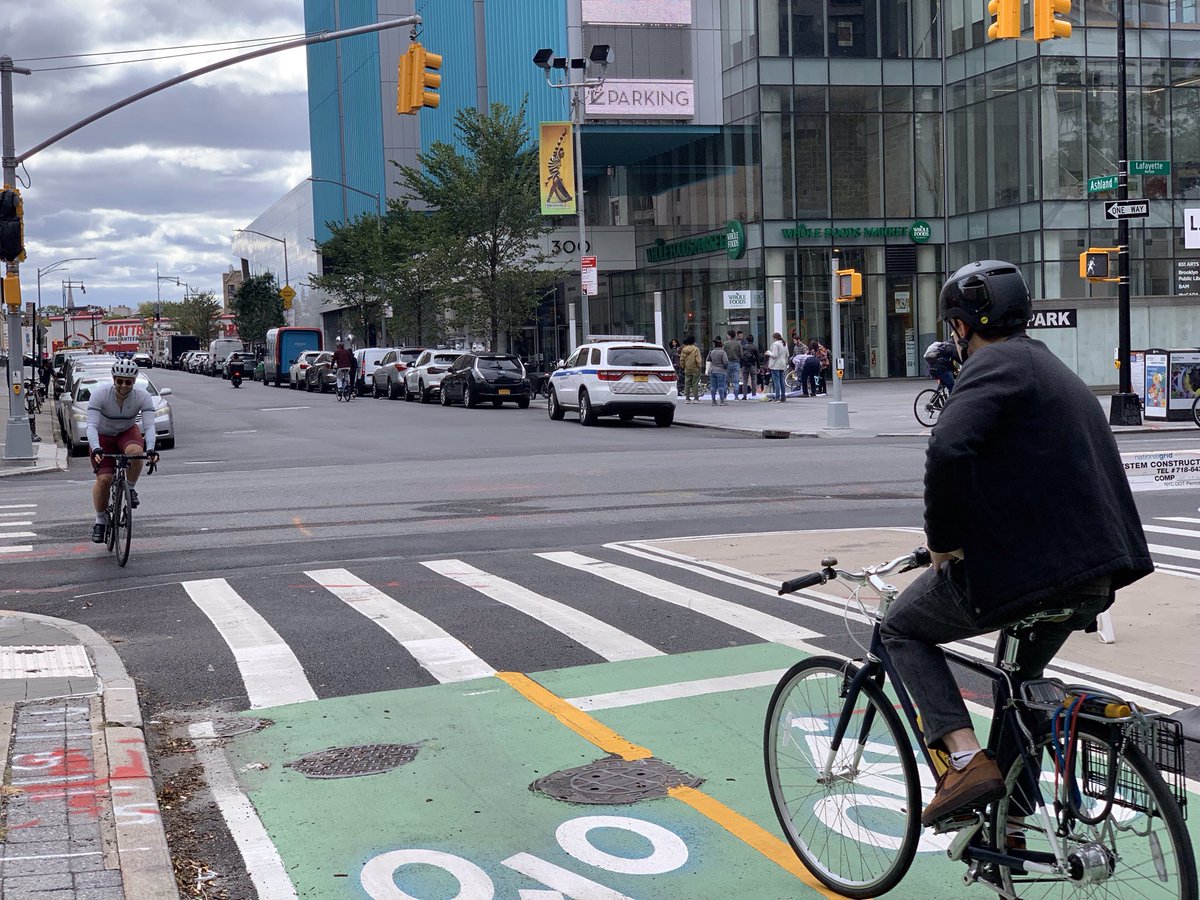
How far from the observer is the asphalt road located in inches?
334

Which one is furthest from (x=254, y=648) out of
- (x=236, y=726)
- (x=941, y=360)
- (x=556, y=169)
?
(x=556, y=169)

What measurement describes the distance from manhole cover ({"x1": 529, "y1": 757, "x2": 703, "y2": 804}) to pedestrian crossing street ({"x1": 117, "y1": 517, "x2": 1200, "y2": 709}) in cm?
190

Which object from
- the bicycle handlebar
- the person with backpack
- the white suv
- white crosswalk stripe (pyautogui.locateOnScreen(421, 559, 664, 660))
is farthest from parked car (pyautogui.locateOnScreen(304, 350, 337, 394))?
the bicycle handlebar

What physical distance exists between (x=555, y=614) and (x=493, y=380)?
31.2 m

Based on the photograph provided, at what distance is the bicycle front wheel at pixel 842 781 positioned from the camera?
171 inches

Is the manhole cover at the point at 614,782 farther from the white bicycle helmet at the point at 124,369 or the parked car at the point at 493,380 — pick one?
the parked car at the point at 493,380

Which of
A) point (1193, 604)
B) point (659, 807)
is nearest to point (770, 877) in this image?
point (659, 807)

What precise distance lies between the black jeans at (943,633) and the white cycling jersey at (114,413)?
32.6 feet

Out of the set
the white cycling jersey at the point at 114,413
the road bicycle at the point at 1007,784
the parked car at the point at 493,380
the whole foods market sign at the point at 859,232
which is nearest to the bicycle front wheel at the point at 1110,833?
the road bicycle at the point at 1007,784

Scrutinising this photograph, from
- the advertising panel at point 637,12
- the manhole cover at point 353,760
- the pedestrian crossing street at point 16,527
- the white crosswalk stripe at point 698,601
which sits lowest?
the manhole cover at point 353,760

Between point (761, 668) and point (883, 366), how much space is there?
1670 inches

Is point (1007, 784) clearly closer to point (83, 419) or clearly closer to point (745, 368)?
point (83, 419)

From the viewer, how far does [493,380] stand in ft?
133

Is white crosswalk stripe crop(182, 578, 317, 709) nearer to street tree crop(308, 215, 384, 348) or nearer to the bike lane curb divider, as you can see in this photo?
the bike lane curb divider
